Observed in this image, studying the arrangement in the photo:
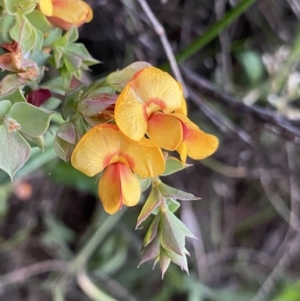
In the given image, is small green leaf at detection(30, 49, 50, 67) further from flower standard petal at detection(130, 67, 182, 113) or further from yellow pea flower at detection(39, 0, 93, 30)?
flower standard petal at detection(130, 67, 182, 113)

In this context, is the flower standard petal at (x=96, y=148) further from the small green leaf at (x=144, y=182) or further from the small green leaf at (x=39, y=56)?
the small green leaf at (x=39, y=56)

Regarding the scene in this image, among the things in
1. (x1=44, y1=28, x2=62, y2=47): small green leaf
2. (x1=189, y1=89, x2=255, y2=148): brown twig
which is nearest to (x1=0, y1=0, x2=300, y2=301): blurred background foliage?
(x1=189, y1=89, x2=255, y2=148): brown twig

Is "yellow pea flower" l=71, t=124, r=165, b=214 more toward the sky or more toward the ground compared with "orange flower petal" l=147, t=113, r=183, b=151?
more toward the ground

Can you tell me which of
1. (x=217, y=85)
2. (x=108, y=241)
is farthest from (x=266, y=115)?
(x=108, y=241)

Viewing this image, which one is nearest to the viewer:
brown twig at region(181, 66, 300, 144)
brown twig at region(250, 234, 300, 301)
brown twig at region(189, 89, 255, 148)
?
brown twig at region(181, 66, 300, 144)

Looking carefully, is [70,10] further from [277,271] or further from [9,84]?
[277,271]

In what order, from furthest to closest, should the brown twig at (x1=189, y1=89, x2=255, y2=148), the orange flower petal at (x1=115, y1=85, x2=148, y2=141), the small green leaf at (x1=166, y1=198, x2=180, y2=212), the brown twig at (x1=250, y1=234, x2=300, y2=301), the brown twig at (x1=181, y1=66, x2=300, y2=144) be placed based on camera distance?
the brown twig at (x1=250, y1=234, x2=300, y2=301) → the brown twig at (x1=189, y1=89, x2=255, y2=148) → the brown twig at (x1=181, y1=66, x2=300, y2=144) → the small green leaf at (x1=166, y1=198, x2=180, y2=212) → the orange flower petal at (x1=115, y1=85, x2=148, y2=141)

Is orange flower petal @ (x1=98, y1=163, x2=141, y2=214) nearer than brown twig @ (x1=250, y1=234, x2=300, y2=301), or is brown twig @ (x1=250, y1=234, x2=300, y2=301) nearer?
orange flower petal @ (x1=98, y1=163, x2=141, y2=214)

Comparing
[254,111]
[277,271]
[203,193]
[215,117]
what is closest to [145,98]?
[254,111]
